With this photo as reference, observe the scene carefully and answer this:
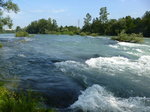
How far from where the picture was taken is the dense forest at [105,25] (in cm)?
7825

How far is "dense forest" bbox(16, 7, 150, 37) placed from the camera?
257ft

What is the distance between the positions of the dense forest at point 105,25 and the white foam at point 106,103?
229 ft

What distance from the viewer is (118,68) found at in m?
15.1

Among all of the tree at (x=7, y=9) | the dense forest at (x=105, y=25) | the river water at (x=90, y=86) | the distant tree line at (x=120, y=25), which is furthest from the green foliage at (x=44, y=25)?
the river water at (x=90, y=86)

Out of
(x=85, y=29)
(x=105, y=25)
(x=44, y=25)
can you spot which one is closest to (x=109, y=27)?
(x=105, y=25)

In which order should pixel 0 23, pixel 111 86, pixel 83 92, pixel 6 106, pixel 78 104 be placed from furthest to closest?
pixel 0 23 → pixel 111 86 → pixel 83 92 → pixel 78 104 → pixel 6 106

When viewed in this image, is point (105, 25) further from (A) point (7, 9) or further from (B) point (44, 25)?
(A) point (7, 9)

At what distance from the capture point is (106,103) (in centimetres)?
802

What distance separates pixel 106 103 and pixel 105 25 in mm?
88183

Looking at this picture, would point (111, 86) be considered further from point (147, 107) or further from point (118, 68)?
point (118, 68)

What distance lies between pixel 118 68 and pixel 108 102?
7.36 metres

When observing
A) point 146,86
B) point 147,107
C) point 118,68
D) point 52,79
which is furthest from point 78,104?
point 118,68

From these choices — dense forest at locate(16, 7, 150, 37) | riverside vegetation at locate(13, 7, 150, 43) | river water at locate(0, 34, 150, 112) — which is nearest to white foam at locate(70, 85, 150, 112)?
river water at locate(0, 34, 150, 112)

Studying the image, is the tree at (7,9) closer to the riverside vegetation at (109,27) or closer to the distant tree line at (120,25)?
the riverside vegetation at (109,27)
